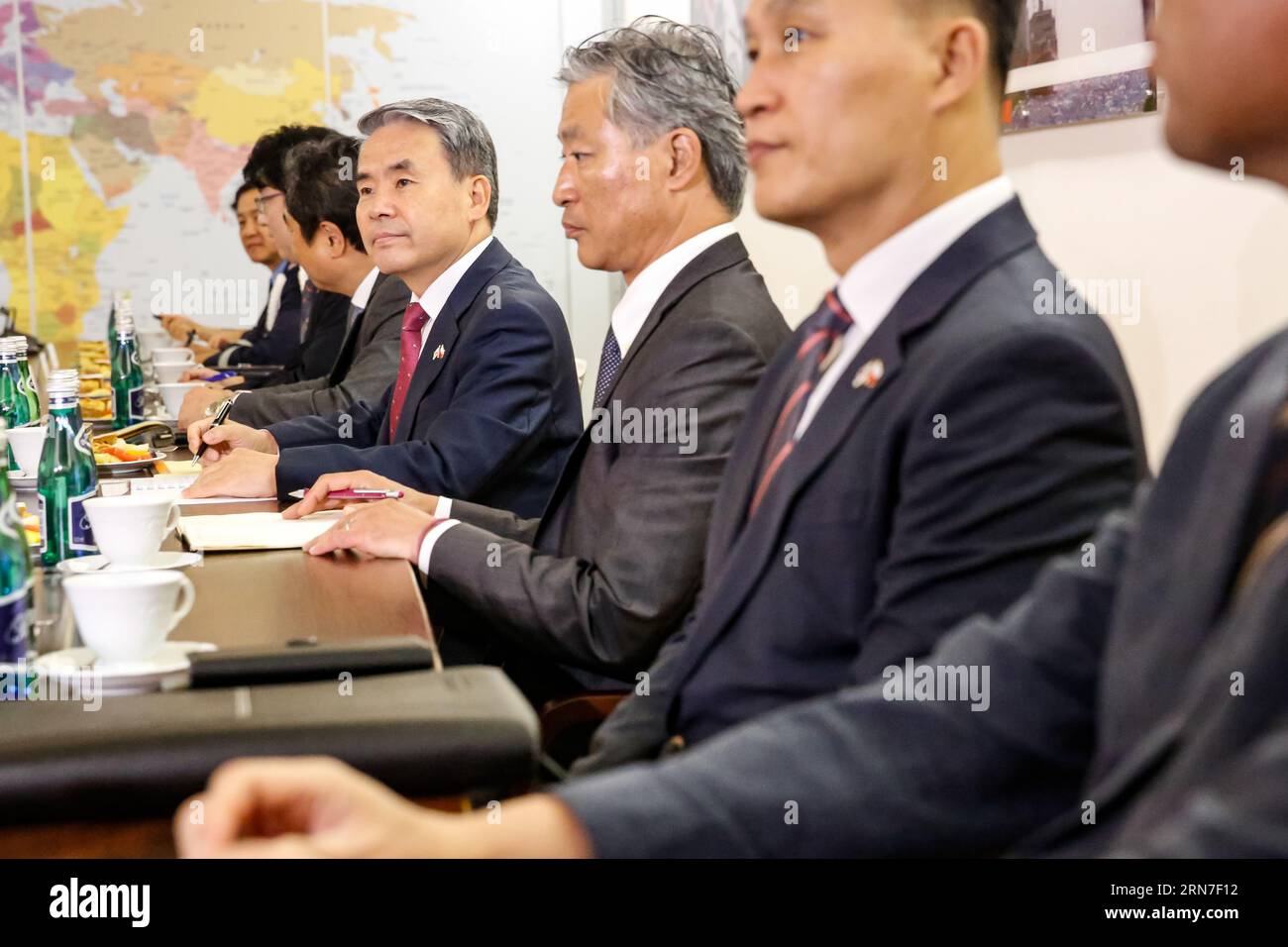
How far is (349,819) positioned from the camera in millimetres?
726

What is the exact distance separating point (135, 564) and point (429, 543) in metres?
0.41

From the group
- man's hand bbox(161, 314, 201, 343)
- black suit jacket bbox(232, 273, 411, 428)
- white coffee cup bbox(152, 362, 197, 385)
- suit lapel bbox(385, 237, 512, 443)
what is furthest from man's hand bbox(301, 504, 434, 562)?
man's hand bbox(161, 314, 201, 343)

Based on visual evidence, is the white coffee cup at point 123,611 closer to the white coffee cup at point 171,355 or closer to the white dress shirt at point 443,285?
the white dress shirt at point 443,285

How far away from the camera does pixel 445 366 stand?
9.25 ft

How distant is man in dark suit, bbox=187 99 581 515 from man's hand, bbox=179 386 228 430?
35 centimetres

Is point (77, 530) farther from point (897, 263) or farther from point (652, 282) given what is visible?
point (897, 263)

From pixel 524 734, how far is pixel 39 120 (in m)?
5.99

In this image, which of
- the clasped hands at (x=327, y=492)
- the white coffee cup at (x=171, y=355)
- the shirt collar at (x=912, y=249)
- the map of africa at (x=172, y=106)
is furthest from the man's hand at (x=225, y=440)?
the map of africa at (x=172, y=106)

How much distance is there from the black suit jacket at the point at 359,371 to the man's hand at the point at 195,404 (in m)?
0.12

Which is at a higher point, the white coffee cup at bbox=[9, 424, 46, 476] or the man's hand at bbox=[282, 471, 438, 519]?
the white coffee cup at bbox=[9, 424, 46, 476]

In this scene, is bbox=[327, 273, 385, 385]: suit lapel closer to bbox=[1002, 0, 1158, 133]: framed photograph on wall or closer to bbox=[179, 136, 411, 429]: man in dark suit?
bbox=[179, 136, 411, 429]: man in dark suit

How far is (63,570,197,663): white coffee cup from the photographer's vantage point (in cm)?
122

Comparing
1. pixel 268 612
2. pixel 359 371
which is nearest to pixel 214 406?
pixel 359 371
